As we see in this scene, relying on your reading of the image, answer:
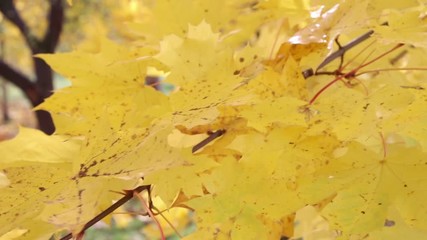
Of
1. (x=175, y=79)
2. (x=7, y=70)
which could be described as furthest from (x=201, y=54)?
(x=7, y=70)

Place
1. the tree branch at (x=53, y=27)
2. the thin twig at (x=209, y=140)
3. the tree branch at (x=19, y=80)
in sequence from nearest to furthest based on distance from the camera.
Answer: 1. the thin twig at (x=209, y=140)
2. the tree branch at (x=19, y=80)
3. the tree branch at (x=53, y=27)

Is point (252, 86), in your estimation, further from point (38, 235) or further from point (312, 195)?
point (38, 235)

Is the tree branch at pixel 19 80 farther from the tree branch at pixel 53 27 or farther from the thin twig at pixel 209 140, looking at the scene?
the thin twig at pixel 209 140

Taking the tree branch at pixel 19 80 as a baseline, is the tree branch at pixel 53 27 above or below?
above

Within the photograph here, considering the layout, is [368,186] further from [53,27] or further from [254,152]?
[53,27]

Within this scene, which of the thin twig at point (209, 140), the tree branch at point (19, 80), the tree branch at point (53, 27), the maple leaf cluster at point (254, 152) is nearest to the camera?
the maple leaf cluster at point (254, 152)

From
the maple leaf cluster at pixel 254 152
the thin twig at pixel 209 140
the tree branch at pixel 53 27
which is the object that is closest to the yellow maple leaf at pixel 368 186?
the maple leaf cluster at pixel 254 152

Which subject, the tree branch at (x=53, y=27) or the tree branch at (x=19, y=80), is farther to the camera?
the tree branch at (x=53, y=27)

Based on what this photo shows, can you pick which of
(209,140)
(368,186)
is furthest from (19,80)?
(368,186)

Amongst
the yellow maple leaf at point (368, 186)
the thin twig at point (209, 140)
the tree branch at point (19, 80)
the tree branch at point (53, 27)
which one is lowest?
the tree branch at point (19, 80)

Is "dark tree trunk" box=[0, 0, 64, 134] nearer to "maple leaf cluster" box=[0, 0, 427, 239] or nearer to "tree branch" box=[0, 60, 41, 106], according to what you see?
"tree branch" box=[0, 60, 41, 106]
